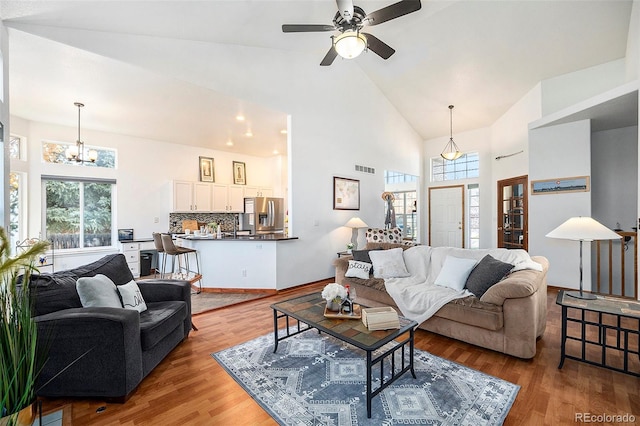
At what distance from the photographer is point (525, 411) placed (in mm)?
1839

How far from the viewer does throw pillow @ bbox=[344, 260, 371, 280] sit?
3717 mm

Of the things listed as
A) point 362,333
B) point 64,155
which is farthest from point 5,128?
point 362,333

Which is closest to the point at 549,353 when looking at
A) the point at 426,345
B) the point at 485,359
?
the point at 485,359

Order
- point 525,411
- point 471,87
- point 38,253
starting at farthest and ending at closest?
point 471,87 < point 525,411 < point 38,253

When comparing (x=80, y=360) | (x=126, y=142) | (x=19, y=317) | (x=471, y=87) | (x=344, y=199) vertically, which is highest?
(x=471, y=87)

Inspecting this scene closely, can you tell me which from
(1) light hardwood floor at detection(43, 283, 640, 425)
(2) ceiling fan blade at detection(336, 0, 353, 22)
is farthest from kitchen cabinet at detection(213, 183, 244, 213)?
(2) ceiling fan blade at detection(336, 0, 353, 22)

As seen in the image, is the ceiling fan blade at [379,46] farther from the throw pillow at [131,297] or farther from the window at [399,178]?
the window at [399,178]

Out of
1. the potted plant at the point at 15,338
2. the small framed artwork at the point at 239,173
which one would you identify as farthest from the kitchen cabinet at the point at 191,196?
the potted plant at the point at 15,338

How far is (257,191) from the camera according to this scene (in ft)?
25.6

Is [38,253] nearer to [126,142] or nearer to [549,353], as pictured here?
[549,353]

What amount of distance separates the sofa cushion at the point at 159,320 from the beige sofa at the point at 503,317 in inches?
97.1

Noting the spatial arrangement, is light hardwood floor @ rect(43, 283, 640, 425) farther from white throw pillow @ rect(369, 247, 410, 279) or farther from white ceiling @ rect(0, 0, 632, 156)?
white ceiling @ rect(0, 0, 632, 156)

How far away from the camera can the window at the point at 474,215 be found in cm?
687

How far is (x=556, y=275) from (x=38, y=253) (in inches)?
250
